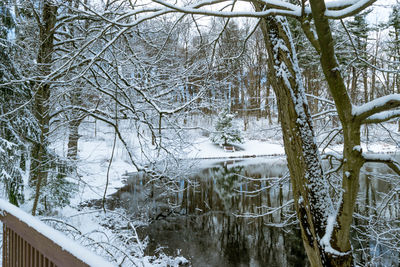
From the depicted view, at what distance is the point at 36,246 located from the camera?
5.34ft

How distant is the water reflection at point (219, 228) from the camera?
23.9ft

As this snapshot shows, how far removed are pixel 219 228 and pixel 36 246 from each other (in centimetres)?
799

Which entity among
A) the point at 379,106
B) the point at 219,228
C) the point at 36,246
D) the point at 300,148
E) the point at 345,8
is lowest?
the point at 219,228

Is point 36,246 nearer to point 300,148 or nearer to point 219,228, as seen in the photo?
point 300,148

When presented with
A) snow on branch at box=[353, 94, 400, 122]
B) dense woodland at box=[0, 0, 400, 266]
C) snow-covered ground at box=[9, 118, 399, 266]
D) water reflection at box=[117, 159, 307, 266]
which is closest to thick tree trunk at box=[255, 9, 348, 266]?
dense woodland at box=[0, 0, 400, 266]

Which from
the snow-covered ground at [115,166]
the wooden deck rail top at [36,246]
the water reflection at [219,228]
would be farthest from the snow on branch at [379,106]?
the water reflection at [219,228]

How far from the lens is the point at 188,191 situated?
42.5 ft

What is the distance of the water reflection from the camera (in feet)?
23.9

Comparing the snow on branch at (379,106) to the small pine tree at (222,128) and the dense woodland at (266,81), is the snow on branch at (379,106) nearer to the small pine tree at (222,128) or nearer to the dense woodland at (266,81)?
the dense woodland at (266,81)

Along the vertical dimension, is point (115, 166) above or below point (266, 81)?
below

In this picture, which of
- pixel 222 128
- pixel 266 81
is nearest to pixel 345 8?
pixel 266 81

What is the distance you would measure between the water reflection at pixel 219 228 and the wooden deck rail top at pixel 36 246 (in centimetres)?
343

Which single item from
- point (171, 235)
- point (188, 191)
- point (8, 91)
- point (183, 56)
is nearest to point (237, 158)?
point (188, 191)

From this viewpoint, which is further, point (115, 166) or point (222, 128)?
point (222, 128)
